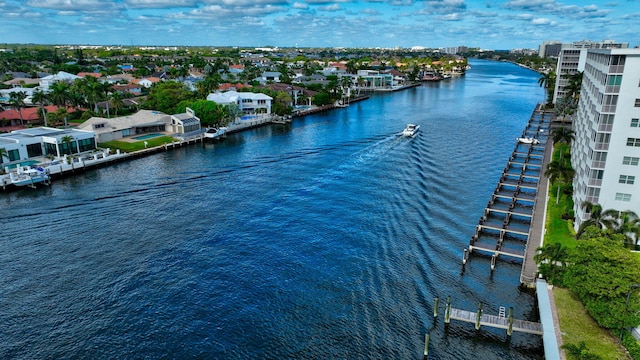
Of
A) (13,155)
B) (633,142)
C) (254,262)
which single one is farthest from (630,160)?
(13,155)

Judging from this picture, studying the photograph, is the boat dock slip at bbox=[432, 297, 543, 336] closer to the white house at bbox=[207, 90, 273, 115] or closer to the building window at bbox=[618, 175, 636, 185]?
the building window at bbox=[618, 175, 636, 185]

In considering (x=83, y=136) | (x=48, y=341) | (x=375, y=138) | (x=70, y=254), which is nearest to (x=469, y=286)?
(x=48, y=341)

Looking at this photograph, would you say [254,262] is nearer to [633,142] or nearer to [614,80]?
[633,142]

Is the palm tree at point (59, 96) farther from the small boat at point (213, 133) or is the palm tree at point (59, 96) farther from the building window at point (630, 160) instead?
the building window at point (630, 160)

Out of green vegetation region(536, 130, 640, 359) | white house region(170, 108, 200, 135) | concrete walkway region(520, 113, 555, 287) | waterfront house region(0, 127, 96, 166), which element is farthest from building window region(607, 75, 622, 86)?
white house region(170, 108, 200, 135)

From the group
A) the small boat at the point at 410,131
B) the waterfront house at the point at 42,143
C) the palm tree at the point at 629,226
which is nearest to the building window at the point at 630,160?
the palm tree at the point at 629,226
